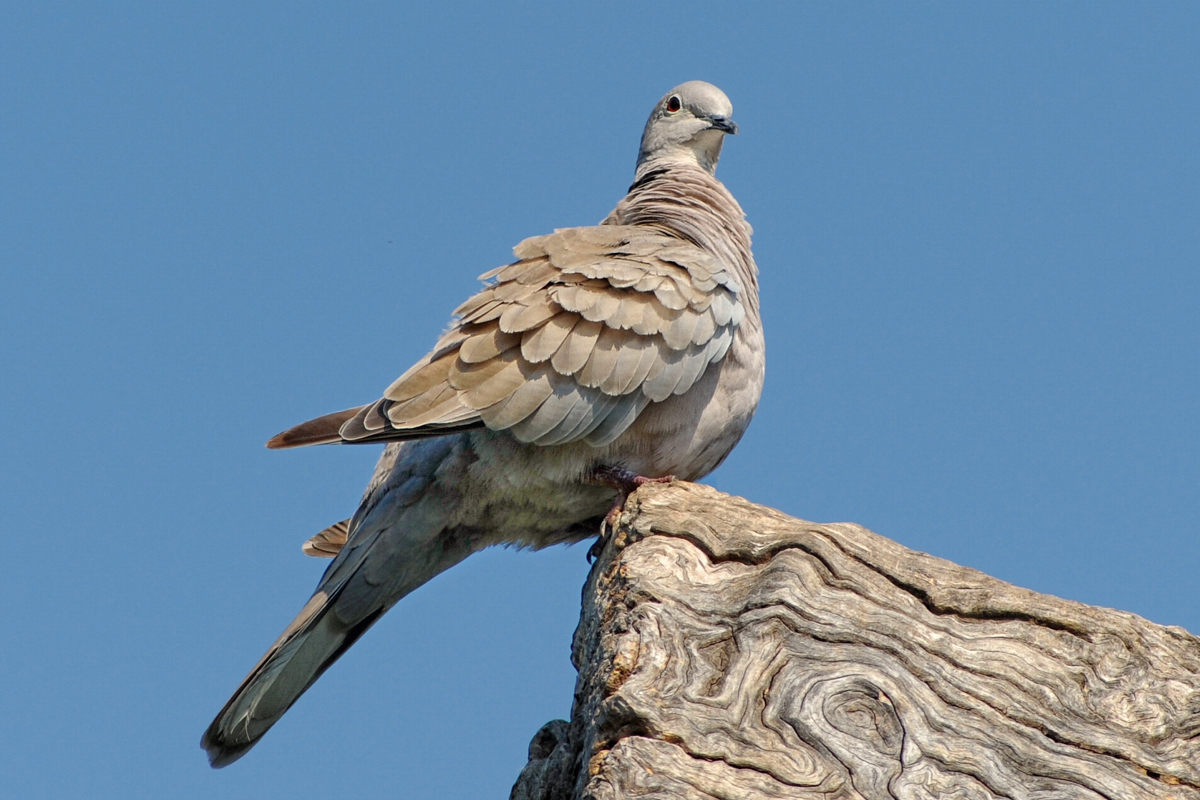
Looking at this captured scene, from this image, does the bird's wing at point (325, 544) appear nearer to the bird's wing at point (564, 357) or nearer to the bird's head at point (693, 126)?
the bird's wing at point (564, 357)

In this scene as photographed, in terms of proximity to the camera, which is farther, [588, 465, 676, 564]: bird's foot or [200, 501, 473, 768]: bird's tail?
[200, 501, 473, 768]: bird's tail

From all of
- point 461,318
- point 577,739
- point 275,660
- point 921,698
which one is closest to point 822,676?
point 921,698

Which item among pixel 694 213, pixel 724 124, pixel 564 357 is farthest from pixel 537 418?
pixel 724 124

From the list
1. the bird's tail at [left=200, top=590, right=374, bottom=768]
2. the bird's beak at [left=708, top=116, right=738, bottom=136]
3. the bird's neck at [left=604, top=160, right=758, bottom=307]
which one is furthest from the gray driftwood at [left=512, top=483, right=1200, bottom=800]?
the bird's beak at [left=708, top=116, right=738, bottom=136]

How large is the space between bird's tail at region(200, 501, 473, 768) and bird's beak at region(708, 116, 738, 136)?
10.6 feet

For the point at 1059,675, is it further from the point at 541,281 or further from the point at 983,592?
the point at 541,281

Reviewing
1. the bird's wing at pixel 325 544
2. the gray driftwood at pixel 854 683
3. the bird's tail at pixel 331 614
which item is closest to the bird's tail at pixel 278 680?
the bird's tail at pixel 331 614

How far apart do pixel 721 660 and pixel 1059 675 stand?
121cm

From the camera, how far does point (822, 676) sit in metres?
4.76

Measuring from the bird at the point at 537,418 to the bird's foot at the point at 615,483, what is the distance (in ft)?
0.03

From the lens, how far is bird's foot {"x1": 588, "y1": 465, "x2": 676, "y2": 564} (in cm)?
606

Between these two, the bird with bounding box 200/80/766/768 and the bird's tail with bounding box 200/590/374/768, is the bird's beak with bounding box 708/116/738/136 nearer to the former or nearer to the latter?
the bird with bounding box 200/80/766/768

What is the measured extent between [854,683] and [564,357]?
2044mm

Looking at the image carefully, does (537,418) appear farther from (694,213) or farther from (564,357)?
(694,213)
